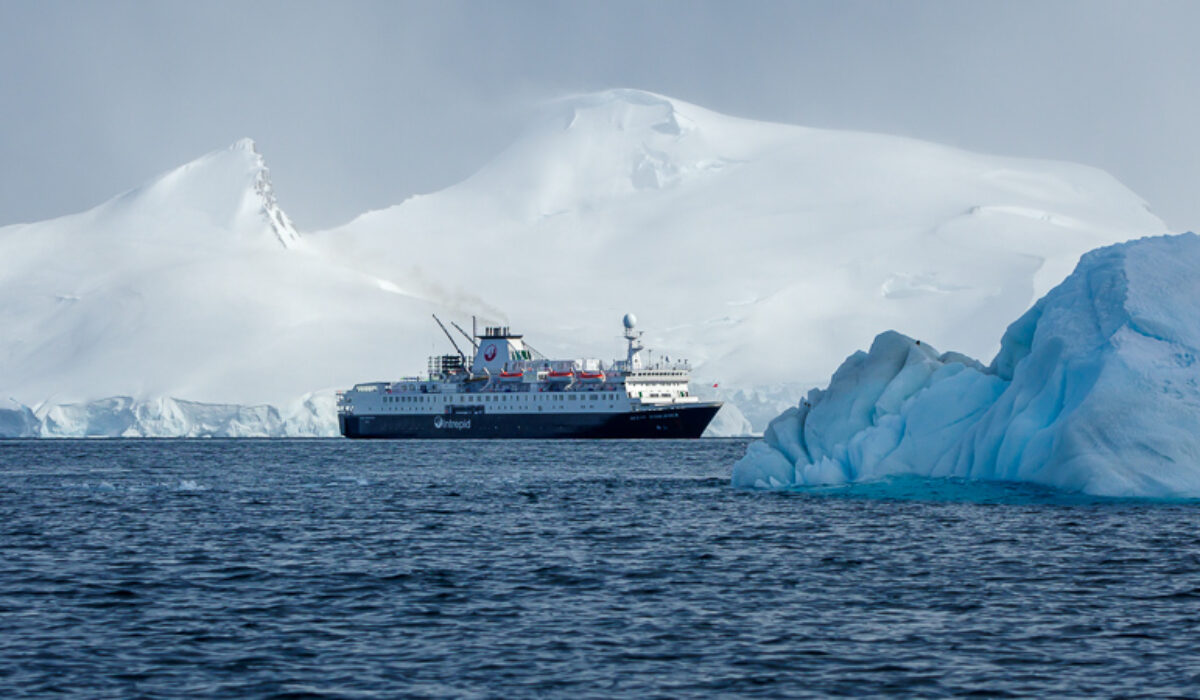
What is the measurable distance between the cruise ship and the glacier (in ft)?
238

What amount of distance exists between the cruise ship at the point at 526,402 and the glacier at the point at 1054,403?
72.5 metres

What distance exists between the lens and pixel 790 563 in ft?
84.2

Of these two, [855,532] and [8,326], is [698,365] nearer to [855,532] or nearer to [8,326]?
[8,326]

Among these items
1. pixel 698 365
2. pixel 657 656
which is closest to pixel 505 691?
pixel 657 656

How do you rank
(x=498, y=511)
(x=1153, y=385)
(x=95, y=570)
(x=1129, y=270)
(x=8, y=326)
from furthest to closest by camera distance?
1. (x=8, y=326)
2. (x=498, y=511)
3. (x=1129, y=270)
4. (x=1153, y=385)
5. (x=95, y=570)

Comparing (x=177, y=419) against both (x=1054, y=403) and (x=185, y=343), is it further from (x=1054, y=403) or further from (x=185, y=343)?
(x=1054, y=403)

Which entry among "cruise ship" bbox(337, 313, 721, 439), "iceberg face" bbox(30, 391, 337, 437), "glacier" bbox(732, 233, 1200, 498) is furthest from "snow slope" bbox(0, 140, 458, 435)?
"glacier" bbox(732, 233, 1200, 498)

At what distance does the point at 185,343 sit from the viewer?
A: 545 ft

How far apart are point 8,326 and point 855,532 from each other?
162104mm

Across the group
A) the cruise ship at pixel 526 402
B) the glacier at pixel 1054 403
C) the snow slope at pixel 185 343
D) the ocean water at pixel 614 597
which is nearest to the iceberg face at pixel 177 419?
the snow slope at pixel 185 343

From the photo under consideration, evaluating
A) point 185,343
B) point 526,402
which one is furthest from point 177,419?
point 526,402

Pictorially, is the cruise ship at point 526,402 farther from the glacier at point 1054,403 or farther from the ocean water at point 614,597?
the ocean water at point 614,597

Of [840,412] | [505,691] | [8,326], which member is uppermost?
[8,326]

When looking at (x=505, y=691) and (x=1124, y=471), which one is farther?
(x=1124, y=471)
